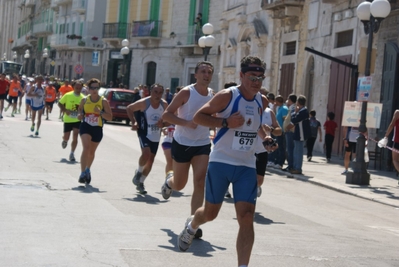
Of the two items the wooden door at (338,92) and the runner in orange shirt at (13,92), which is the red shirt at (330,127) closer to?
the wooden door at (338,92)

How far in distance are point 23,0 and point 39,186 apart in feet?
297

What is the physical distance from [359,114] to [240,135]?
1199cm

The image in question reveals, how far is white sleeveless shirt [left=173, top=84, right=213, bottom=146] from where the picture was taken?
962 cm

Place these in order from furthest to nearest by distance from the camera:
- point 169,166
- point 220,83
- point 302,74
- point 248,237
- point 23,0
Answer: point 23,0 → point 220,83 → point 302,74 → point 169,166 → point 248,237

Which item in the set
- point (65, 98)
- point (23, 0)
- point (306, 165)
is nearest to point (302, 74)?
point (306, 165)

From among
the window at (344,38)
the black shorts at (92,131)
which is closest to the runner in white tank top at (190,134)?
the black shorts at (92,131)

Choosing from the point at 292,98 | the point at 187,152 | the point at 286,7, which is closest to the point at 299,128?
the point at 292,98

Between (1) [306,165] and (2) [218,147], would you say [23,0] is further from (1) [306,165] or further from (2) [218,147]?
(2) [218,147]

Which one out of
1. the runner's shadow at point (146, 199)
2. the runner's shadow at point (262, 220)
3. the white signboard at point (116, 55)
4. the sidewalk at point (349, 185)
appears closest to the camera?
the runner's shadow at point (262, 220)

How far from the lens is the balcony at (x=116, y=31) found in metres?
55.6

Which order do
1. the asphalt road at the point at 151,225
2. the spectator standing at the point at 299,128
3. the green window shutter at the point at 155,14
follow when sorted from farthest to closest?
1. the green window shutter at the point at 155,14
2. the spectator standing at the point at 299,128
3. the asphalt road at the point at 151,225

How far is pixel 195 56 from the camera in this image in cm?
4719

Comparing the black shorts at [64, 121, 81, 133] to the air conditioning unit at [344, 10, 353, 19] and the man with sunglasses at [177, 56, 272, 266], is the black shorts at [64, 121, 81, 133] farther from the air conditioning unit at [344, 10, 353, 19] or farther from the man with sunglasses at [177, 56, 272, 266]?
the air conditioning unit at [344, 10, 353, 19]

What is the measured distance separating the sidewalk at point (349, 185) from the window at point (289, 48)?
28.6 ft
